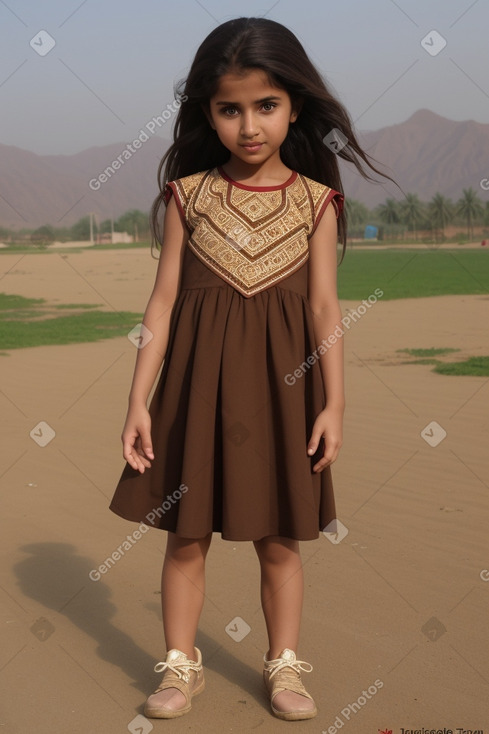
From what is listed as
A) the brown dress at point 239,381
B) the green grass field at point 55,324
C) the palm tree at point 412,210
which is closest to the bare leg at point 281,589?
the brown dress at point 239,381

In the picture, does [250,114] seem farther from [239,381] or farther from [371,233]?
[371,233]

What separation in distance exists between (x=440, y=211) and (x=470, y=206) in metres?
2.66

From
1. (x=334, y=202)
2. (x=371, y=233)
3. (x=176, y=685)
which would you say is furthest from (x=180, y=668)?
A: (x=371, y=233)

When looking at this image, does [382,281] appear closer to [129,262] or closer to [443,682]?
[129,262]

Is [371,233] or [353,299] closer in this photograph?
[353,299]

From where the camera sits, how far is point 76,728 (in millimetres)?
2695

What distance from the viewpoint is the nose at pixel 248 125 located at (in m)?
2.68

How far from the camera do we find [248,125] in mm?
2686

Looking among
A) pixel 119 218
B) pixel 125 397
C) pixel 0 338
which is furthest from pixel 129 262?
pixel 119 218

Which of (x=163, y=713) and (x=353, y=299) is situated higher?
(x=163, y=713)

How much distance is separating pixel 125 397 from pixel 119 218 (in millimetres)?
54621

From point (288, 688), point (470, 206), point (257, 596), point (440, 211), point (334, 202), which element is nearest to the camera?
point (288, 688)

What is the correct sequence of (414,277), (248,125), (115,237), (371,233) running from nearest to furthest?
(248,125) < (414,277) < (115,237) < (371,233)

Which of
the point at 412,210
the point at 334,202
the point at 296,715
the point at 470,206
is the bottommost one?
the point at 470,206
